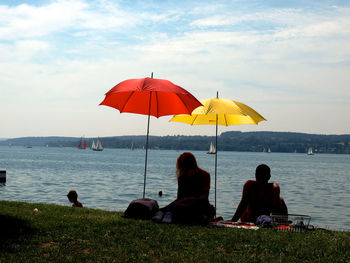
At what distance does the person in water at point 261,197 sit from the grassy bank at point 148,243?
1.02 meters

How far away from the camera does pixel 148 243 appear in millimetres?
7543

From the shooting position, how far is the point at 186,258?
22.0 ft

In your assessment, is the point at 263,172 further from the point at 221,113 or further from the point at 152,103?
the point at 152,103

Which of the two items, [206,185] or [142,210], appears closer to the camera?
[206,185]

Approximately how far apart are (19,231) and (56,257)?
70.3 inches

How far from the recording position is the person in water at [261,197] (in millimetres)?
10047

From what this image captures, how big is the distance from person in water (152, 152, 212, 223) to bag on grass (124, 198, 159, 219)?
1.11ft

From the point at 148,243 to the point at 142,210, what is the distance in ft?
7.62

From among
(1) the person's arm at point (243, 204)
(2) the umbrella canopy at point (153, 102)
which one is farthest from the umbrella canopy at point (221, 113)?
(1) the person's arm at point (243, 204)

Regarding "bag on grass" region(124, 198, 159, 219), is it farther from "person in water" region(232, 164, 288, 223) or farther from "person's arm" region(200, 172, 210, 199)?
"person in water" region(232, 164, 288, 223)

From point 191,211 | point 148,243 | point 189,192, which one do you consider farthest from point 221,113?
point 148,243

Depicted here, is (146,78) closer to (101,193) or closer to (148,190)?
(101,193)

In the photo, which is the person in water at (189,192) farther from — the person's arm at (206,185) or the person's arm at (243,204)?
the person's arm at (243,204)

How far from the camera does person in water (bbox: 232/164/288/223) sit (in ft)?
33.0
